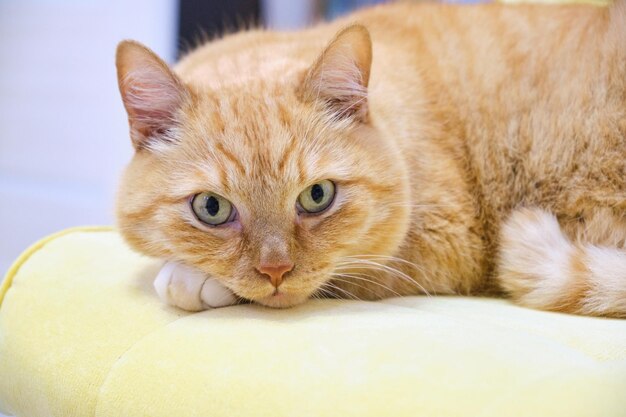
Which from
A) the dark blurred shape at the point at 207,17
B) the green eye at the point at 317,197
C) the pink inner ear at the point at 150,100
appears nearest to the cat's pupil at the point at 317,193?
the green eye at the point at 317,197

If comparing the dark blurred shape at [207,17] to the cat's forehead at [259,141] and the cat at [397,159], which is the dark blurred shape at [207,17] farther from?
the cat's forehead at [259,141]

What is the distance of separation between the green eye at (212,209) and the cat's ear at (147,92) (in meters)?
0.22

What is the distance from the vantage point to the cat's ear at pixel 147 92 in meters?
1.52

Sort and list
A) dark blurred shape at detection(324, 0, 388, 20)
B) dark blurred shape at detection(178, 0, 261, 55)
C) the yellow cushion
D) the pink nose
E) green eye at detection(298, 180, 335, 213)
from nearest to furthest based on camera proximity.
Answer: the yellow cushion, the pink nose, green eye at detection(298, 180, 335, 213), dark blurred shape at detection(178, 0, 261, 55), dark blurred shape at detection(324, 0, 388, 20)

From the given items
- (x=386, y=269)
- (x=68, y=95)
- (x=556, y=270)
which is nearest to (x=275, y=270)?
(x=386, y=269)

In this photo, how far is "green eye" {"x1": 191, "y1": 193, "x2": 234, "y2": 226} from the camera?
146 centimetres

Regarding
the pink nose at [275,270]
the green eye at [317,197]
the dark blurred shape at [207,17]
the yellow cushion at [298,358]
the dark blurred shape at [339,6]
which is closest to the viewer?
the yellow cushion at [298,358]

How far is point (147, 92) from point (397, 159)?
63 centimetres

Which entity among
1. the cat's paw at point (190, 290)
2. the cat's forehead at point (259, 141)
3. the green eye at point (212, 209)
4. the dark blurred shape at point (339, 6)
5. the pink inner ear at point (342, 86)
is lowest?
the cat's paw at point (190, 290)

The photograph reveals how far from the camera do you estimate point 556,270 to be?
1612 mm

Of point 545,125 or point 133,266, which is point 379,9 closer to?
point 545,125

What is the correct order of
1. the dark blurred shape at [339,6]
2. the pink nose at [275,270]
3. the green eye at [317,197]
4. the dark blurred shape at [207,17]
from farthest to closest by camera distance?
1. the dark blurred shape at [339,6]
2. the dark blurred shape at [207,17]
3. the green eye at [317,197]
4. the pink nose at [275,270]

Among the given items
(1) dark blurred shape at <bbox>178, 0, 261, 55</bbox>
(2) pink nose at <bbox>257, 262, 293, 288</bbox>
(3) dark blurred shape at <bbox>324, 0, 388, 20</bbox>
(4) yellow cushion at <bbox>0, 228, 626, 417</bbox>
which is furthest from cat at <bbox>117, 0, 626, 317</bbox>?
Result: (3) dark blurred shape at <bbox>324, 0, 388, 20</bbox>

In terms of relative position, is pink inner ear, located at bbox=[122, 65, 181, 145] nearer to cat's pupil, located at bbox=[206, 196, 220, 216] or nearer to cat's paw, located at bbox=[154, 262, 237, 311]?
cat's pupil, located at bbox=[206, 196, 220, 216]
